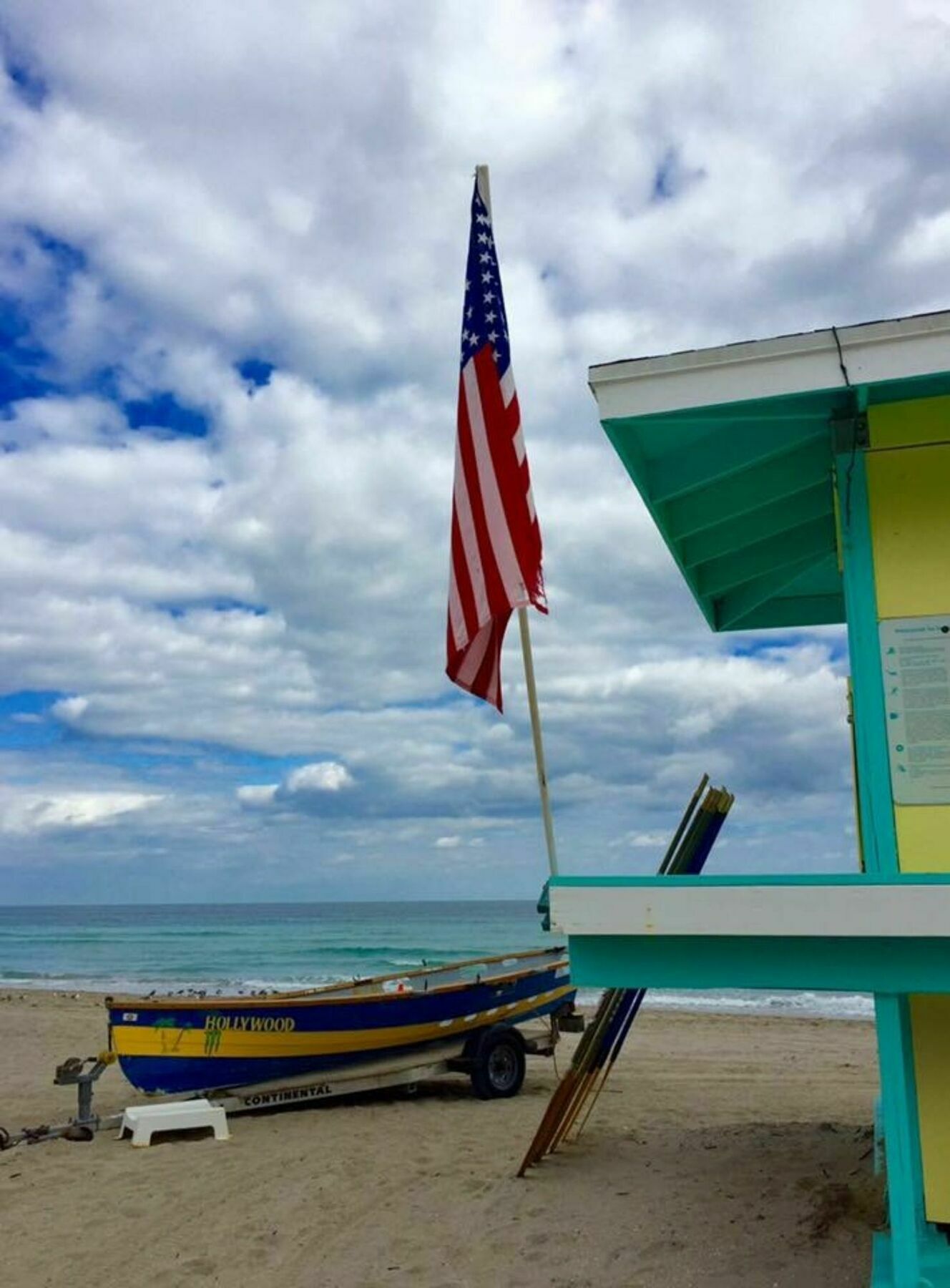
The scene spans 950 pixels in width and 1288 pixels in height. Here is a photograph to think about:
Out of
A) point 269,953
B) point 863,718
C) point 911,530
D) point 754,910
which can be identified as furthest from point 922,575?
point 269,953

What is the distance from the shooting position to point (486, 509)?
527 centimetres

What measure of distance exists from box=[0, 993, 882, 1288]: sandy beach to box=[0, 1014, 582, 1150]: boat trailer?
16 centimetres

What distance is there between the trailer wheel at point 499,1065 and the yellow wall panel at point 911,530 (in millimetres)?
7805

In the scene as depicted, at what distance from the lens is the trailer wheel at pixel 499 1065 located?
10.9 metres

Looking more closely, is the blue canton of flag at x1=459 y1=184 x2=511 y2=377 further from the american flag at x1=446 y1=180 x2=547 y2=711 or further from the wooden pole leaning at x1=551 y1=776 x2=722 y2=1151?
the wooden pole leaning at x1=551 y1=776 x2=722 y2=1151

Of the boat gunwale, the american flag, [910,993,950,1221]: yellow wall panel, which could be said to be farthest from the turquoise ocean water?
the american flag

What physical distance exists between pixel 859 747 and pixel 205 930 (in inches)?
3284

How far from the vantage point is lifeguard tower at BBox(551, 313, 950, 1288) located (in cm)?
389

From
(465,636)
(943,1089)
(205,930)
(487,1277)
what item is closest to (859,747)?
(943,1089)

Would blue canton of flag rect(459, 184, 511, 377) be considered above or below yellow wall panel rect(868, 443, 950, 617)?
above

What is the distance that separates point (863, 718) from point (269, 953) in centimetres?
5222

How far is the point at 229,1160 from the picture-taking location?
8367mm

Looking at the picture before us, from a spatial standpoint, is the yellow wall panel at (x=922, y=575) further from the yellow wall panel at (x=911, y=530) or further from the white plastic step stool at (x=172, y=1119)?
the white plastic step stool at (x=172, y=1119)

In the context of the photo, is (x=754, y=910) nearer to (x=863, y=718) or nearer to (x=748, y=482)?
(x=863, y=718)
